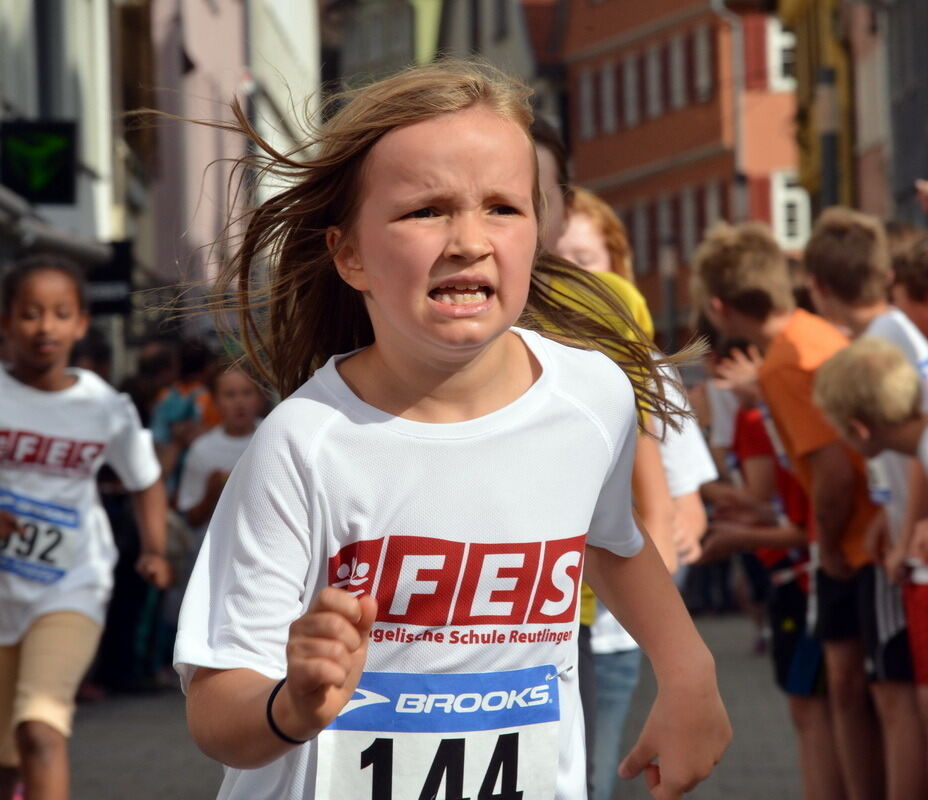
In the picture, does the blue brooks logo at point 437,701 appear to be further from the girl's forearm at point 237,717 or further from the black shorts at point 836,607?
the black shorts at point 836,607

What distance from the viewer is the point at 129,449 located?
6773mm

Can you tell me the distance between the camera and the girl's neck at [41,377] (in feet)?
21.5

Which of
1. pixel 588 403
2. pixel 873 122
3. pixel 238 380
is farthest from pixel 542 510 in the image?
pixel 873 122

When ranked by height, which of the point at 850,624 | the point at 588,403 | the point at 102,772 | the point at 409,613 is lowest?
the point at 102,772

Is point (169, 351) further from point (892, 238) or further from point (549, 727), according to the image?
point (549, 727)

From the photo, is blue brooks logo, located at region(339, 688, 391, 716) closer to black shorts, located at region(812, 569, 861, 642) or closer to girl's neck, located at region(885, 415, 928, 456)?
girl's neck, located at region(885, 415, 928, 456)

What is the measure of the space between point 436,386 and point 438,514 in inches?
7.2

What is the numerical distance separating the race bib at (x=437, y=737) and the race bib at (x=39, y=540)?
3.77 meters

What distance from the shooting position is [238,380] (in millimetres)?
11102

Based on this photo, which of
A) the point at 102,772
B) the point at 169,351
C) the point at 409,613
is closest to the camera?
the point at 409,613

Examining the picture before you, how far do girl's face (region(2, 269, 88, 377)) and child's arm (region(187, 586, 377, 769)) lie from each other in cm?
408

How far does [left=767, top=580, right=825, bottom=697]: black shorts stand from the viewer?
656cm

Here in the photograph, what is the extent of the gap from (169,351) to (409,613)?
11.0 metres

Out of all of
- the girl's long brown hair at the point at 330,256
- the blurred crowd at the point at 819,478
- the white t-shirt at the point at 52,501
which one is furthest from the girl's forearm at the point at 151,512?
the girl's long brown hair at the point at 330,256
